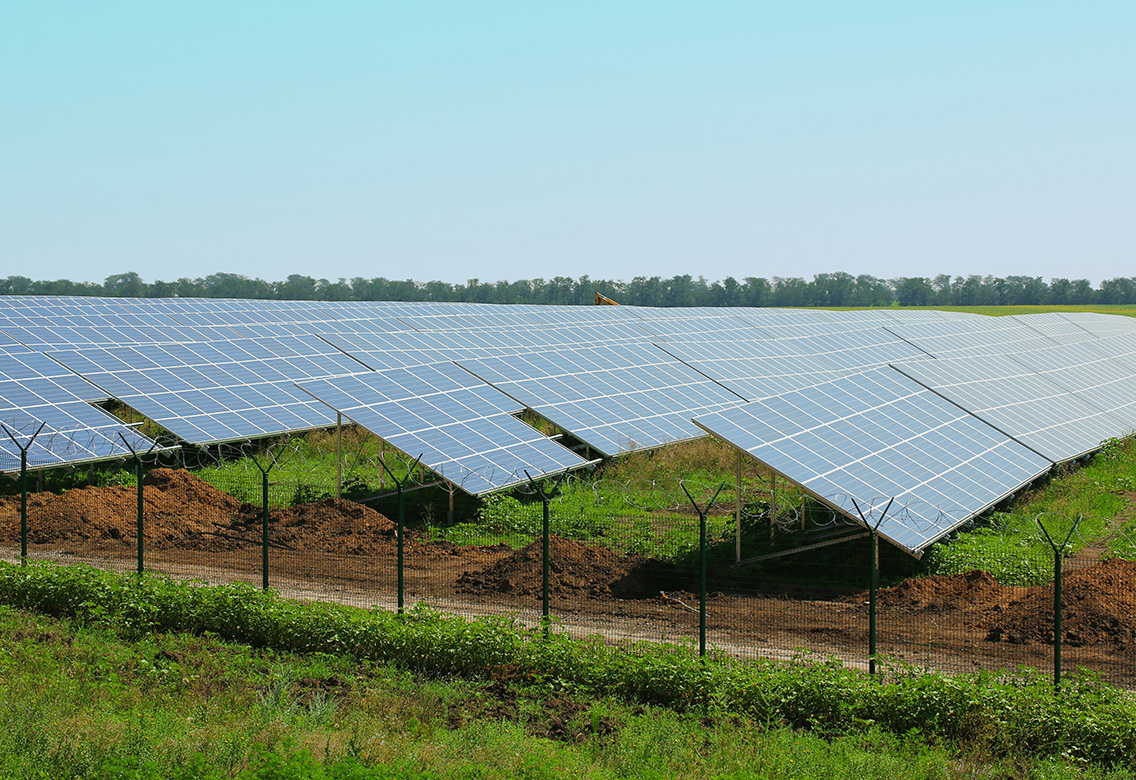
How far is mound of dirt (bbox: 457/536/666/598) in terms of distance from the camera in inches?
669

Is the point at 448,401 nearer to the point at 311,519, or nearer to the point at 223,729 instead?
the point at 311,519

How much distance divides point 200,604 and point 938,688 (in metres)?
10.00

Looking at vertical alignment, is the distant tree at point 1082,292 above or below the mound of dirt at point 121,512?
above

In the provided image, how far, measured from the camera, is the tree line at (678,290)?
147 metres

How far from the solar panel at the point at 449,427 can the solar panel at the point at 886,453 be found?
5483 mm

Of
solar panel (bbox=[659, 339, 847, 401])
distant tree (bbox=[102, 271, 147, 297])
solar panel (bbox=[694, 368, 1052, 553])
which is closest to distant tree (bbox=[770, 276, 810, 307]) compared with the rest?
distant tree (bbox=[102, 271, 147, 297])

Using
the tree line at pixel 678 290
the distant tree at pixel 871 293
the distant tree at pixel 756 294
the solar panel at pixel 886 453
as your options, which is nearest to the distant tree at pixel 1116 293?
the tree line at pixel 678 290

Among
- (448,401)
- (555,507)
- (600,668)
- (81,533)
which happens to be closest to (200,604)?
(600,668)

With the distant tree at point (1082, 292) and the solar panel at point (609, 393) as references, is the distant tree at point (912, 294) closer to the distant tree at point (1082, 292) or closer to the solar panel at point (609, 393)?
the distant tree at point (1082, 292)

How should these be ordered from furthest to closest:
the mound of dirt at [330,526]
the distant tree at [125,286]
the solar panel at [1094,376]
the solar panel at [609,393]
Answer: the distant tree at [125,286]
the solar panel at [1094,376]
the solar panel at [609,393]
the mound of dirt at [330,526]

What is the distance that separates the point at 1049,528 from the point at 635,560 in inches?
365

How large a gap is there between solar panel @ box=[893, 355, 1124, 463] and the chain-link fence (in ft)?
18.2

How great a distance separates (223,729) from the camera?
400 inches

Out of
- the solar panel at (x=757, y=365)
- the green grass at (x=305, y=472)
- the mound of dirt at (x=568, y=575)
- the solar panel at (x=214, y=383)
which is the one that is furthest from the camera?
the solar panel at (x=757, y=365)
